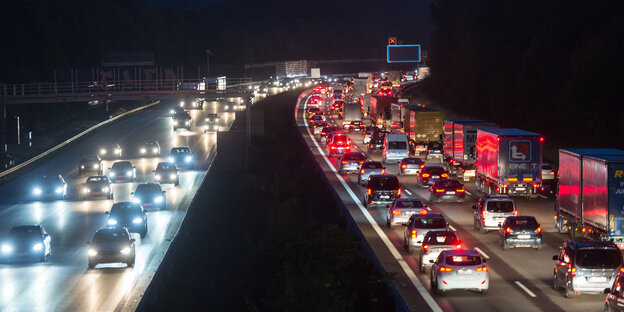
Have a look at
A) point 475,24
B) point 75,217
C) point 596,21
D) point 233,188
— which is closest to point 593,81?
point 596,21

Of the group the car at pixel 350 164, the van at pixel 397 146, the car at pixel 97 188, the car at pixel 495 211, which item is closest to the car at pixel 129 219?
the car at pixel 97 188

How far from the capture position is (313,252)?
31.4m

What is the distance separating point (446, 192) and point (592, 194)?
14.0m

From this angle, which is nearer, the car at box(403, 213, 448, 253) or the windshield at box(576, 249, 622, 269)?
the windshield at box(576, 249, 622, 269)

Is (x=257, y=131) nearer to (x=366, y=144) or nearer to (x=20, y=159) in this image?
(x=366, y=144)

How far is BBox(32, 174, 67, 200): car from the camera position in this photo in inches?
2138

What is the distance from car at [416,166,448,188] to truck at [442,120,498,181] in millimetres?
3971

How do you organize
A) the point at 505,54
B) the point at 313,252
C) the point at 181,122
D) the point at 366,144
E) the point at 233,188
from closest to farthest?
the point at 313,252 → the point at 233,188 → the point at 366,144 → the point at 181,122 → the point at 505,54

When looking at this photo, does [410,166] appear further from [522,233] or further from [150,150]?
[150,150]

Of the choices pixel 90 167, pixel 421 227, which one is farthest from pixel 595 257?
pixel 90 167

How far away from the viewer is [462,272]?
24.5 metres

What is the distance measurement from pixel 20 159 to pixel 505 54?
60624 mm

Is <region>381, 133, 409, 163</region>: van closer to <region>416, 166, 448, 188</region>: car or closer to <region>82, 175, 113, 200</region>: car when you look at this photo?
<region>416, 166, 448, 188</region>: car

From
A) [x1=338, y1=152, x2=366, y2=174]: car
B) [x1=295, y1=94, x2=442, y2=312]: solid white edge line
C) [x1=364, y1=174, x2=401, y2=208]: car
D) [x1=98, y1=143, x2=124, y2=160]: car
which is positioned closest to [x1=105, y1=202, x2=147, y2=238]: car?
[x1=295, y1=94, x2=442, y2=312]: solid white edge line
